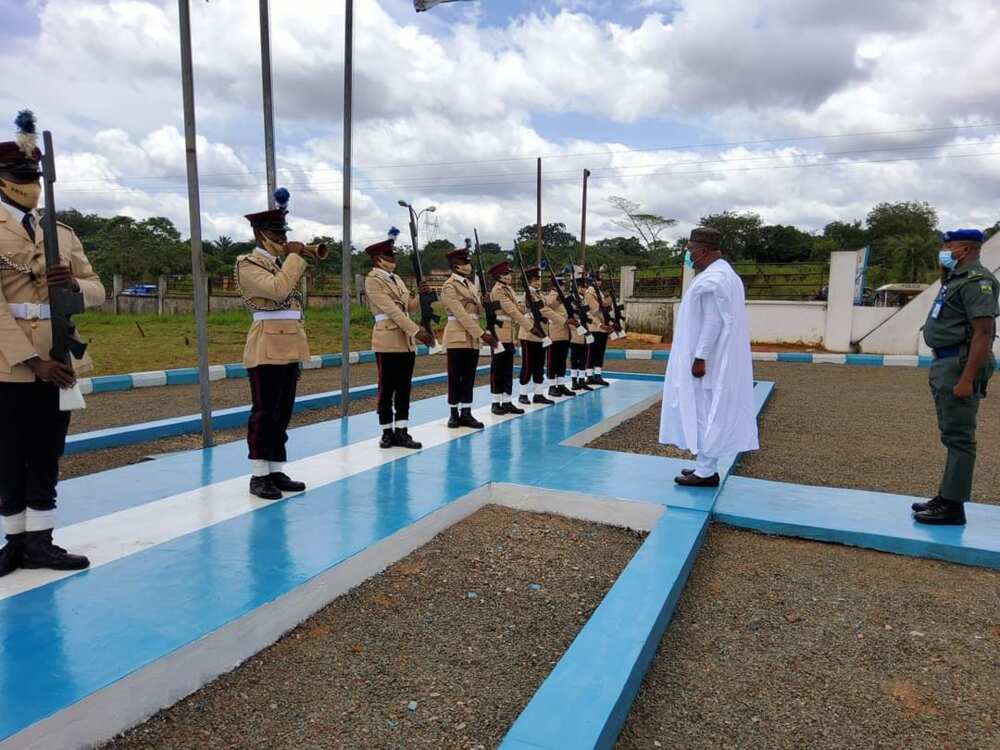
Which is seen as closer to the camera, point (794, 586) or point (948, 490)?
point (794, 586)

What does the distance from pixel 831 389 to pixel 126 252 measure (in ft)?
86.1

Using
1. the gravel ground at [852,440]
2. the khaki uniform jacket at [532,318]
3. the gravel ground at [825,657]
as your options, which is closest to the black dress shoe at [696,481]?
the gravel ground at [825,657]

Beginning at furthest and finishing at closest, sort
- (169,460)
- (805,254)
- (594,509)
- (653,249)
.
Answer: (653,249) → (805,254) → (169,460) → (594,509)

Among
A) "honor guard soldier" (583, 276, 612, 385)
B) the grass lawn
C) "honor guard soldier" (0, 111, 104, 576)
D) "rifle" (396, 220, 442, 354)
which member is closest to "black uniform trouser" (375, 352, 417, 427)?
"rifle" (396, 220, 442, 354)

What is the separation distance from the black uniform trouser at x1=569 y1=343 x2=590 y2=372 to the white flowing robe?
4251 millimetres

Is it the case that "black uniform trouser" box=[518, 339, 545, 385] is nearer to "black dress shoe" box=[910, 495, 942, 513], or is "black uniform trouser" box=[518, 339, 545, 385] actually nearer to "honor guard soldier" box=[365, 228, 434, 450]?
"honor guard soldier" box=[365, 228, 434, 450]

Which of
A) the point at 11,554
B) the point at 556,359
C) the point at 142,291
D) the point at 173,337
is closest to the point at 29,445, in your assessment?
the point at 11,554

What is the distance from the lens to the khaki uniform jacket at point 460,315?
230 inches

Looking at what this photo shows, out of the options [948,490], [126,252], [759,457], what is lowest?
[759,457]

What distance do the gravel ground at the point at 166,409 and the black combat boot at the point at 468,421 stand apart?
1.79 metres

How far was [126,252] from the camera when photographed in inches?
1043

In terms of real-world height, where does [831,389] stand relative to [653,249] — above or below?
below

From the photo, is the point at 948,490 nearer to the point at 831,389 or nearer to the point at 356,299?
the point at 831,389

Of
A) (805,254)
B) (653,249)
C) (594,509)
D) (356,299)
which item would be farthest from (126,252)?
(805,254)
